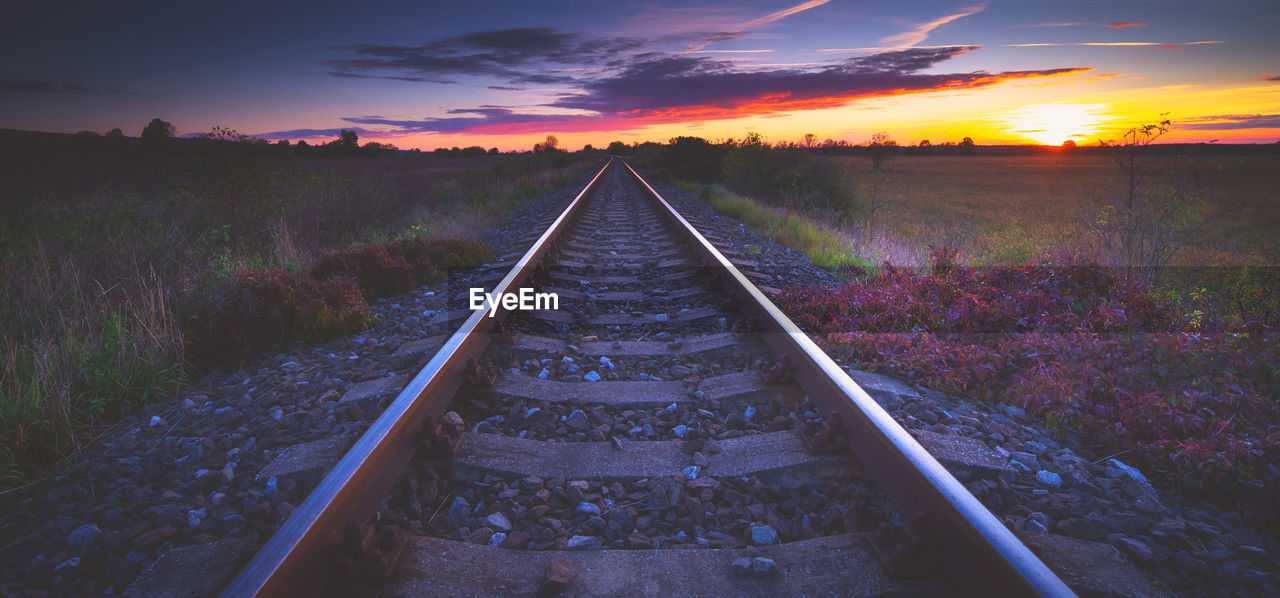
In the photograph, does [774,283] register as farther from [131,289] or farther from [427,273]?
[131,289]

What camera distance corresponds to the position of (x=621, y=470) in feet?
7.75

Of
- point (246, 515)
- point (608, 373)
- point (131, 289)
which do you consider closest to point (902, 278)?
point (608, 373)

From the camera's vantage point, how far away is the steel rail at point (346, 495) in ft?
5.00

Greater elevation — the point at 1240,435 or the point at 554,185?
the point at 554,185

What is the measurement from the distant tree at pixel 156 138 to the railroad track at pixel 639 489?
32081 millimetres

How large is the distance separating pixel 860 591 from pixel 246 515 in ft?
7.02

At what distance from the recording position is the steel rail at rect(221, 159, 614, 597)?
152cm

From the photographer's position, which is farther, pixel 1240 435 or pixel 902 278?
pixel 902 278
